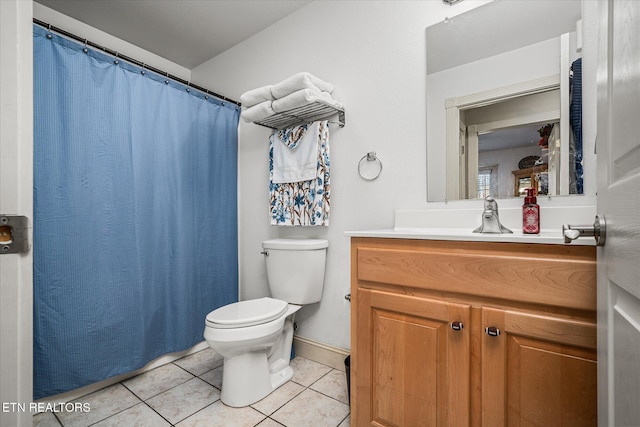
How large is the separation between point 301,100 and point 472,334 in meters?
1.34

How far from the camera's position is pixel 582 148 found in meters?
1.18

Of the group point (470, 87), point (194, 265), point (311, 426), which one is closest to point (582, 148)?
point (470, 87)

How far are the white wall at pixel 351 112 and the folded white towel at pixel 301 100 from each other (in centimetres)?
14

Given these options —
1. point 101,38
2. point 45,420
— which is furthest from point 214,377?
point 101,38

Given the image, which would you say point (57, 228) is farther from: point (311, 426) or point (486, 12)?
point (486, 12)

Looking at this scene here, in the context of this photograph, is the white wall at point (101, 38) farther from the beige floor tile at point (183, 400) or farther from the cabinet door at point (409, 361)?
the cabinet door at point (409, 361)

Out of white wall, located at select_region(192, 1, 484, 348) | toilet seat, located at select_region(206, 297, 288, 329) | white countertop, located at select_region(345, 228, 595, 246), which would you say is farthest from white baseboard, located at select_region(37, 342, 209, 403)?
white countertop, located at select_region(345, 228, 595, 246)

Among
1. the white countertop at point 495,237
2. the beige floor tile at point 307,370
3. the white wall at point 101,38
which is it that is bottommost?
the beige floor tile at point 307,370

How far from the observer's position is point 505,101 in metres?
1.35

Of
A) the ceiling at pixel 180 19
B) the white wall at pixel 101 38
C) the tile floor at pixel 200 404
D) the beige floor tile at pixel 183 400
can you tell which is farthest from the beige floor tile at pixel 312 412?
the white wall at pixel 101 38

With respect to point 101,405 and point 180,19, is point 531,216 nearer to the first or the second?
point 101,405

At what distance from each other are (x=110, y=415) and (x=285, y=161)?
5.27 ft

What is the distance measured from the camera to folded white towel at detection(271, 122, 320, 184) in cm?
184

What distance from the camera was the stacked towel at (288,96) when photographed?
162 centimetres
